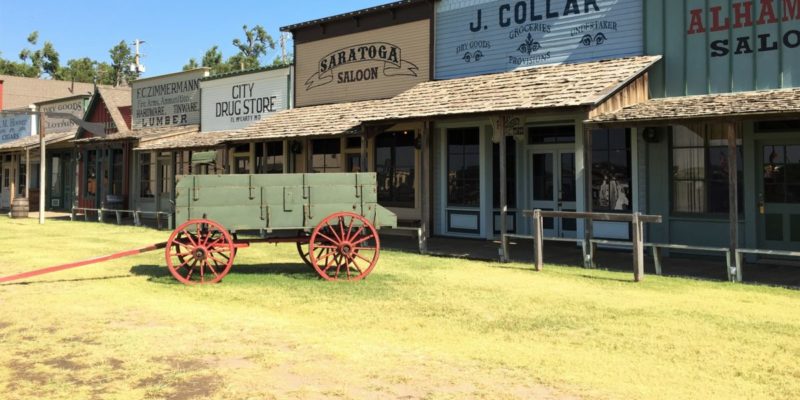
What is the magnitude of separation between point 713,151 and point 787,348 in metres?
6.82

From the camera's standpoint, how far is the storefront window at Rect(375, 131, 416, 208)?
16500 millimetres

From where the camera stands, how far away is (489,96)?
13.0 m

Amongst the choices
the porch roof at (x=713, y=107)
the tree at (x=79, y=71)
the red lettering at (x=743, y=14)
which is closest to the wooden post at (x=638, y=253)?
the porch roof at (x=713, y=107)

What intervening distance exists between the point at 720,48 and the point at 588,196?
372 cm

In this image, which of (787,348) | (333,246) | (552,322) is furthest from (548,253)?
(787,348)

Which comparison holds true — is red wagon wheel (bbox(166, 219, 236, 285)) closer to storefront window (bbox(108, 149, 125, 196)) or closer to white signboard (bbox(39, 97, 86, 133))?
storefront window (bbox(108, 149, 125, 196))

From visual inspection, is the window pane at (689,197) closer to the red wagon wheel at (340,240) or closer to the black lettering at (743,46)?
the black lettering at (743,46)

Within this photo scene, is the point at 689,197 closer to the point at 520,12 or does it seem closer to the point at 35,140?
the point at 520,12

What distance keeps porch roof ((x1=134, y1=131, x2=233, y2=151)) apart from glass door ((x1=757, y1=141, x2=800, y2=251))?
13.5 metres

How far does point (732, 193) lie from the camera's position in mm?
9555

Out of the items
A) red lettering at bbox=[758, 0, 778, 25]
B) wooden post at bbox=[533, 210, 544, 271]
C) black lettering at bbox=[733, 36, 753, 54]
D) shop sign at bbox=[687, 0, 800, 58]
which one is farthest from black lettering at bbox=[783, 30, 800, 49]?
wooden post at bbox=[533, 210, 544, 271]

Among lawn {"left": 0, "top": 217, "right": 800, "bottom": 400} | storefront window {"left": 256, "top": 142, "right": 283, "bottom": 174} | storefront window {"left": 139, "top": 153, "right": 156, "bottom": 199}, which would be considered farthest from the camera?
storefront window {"left": 139, "top": 153, "right": 156, "bottom": 199}

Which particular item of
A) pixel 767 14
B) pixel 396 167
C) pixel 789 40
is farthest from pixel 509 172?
pixel 789 40

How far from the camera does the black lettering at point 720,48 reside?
1159cm
